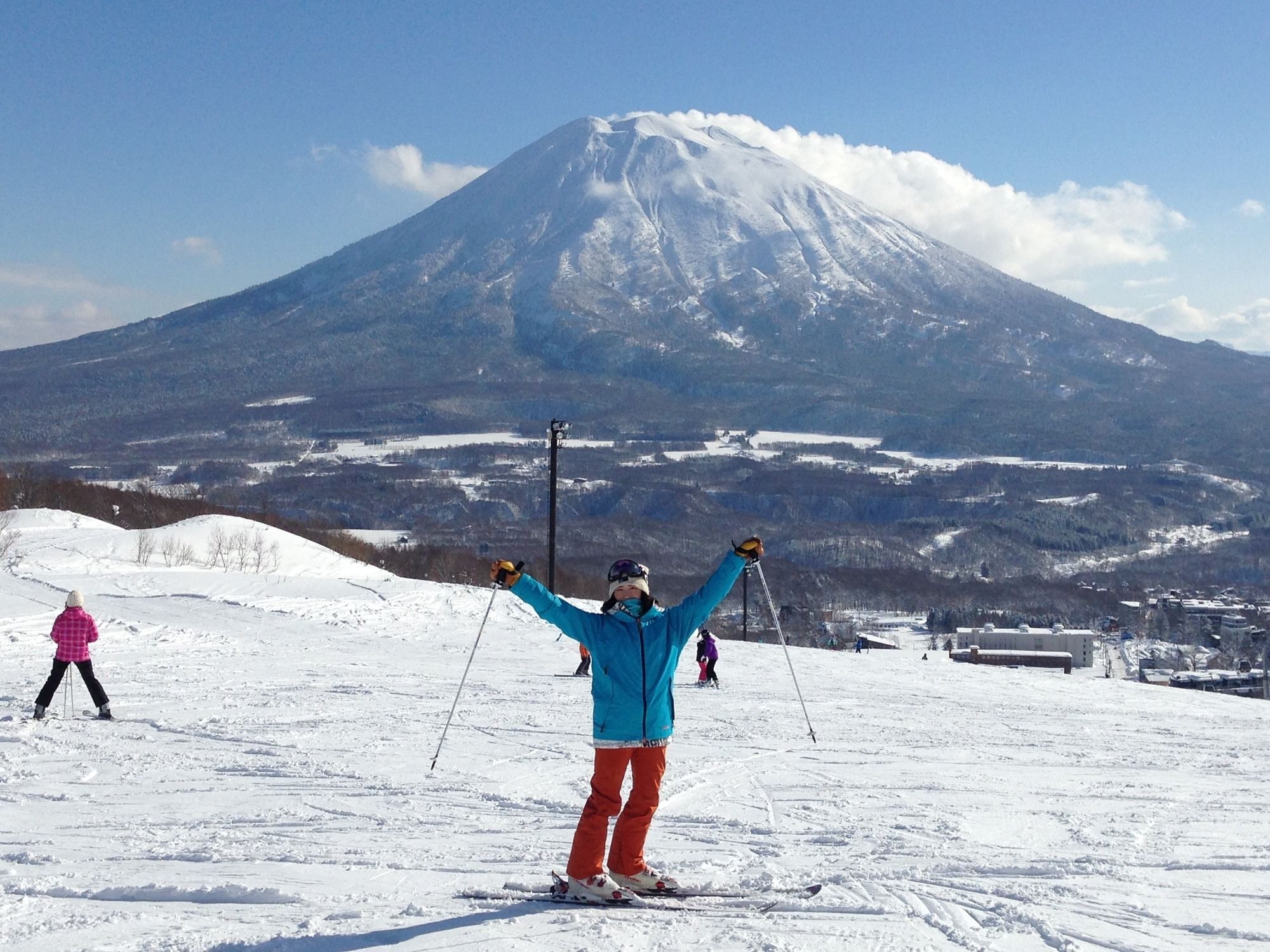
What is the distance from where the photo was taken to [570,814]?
22.7 ft

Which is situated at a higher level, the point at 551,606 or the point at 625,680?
the point at 551,606

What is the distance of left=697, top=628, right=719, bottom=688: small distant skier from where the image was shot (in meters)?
14.8

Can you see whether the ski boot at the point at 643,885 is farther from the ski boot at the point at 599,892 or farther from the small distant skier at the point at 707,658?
the small distant skier at the point at 707,658

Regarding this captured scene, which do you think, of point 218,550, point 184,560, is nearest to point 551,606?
point 184,560

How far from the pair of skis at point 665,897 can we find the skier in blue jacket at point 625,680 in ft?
0.13

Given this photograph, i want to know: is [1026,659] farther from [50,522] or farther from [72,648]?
[72,648]

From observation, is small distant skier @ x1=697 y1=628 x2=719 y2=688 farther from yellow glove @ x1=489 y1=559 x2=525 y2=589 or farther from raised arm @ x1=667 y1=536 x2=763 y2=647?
yellow glove @ x1=489 y1=559 x2=525 y2=589

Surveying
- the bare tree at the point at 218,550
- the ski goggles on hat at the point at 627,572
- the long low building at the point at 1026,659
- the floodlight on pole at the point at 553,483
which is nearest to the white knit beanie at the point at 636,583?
the ski goggles on hat at the point at 627,572

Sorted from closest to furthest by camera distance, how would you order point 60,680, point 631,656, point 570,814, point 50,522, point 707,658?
point 631,656 → point 570,814 → point 60,680 → point 707,658 → point 50,522

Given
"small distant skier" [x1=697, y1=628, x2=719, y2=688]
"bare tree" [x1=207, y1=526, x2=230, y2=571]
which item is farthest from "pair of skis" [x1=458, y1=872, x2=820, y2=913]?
"bare tree" [x1=207, y1=526, x2=230, y2=571]

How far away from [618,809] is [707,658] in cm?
1002

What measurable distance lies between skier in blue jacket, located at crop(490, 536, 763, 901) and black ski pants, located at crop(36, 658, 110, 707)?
645 cm

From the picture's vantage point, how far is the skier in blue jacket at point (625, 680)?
4770mm

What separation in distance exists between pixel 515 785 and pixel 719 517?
104m
